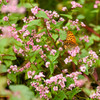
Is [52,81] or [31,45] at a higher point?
[31,45]

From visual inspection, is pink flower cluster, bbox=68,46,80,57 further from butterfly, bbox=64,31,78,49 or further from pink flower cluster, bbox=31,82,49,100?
pink flower cluster, bbox=31,82,49,100

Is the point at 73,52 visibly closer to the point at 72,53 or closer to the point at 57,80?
the point at 72,53

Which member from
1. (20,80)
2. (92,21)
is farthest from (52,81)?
(92,21)

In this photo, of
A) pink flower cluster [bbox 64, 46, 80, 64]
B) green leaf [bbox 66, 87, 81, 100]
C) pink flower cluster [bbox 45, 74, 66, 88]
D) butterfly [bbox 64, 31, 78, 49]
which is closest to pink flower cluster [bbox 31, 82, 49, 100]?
pink flower cluster [bbox 45, 74, 66, 88]

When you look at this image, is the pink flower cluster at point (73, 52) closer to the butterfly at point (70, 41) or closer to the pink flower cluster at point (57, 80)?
the butterfly at point (70, 41)

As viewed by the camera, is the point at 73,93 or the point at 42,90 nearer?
the point at 42,90

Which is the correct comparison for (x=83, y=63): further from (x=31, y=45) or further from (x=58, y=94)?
(x=31, y=45)

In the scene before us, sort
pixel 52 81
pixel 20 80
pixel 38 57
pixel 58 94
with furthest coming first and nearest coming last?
pixel 20 80 < pixel 38 57 < pixel 58 94 < pixel 52 81

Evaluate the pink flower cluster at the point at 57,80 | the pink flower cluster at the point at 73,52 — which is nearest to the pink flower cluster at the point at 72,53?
the pink flower cluster at the point at 73,52

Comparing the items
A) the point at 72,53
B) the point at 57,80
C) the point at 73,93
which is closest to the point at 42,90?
the point at 57,80
